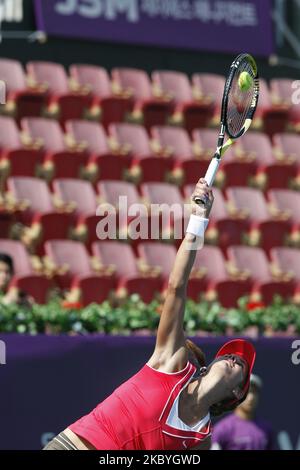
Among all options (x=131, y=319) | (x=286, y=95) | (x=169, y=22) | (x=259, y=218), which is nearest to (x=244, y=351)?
(x=131, y=319)

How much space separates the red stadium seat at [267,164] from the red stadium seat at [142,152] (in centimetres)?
138

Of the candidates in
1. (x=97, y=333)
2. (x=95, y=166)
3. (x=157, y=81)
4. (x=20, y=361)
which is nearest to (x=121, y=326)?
(x=97, y=333)

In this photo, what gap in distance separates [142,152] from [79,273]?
274 cm

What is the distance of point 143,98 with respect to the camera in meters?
15.5

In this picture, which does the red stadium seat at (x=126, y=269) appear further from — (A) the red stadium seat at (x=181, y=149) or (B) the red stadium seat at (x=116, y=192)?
(A) the red stadium seat at (x=181, y=149)

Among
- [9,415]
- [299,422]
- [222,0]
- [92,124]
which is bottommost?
[299,422]

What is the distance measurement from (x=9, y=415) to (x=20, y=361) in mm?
367

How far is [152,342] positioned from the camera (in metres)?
8.81

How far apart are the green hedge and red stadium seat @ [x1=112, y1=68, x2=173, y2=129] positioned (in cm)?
581

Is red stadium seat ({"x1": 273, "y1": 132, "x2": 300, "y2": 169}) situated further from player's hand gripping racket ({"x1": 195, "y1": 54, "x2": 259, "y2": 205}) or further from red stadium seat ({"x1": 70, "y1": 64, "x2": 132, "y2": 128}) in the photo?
player's hand gripping racket ({"x1": 195, "y1": 54, "x2": 259, "y2": 205})

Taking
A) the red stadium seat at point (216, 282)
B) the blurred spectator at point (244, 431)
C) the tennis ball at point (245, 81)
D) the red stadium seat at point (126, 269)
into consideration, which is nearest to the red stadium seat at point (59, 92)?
the red stadium seat at point (126, 269)

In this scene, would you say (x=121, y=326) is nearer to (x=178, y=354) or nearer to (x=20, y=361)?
(x=20, y=361)

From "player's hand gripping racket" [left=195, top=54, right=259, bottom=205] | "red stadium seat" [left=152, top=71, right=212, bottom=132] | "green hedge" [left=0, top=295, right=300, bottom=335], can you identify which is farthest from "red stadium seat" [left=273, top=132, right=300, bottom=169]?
"player's hand gripping racket" [left=195, top=54, right=259, bottom=205]

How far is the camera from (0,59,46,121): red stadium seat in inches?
570
